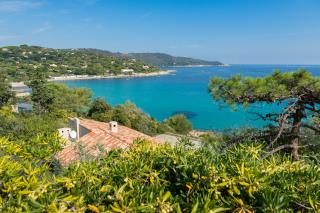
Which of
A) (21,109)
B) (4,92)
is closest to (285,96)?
(4,92)

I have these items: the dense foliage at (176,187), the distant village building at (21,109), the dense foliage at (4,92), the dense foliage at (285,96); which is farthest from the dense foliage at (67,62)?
the dense foliage at (176,187)

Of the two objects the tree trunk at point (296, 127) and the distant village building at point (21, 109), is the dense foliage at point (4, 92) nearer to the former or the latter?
the distant village building at point (21, 109)

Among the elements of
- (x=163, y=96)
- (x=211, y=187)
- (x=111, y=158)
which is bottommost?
(x=163, y=96)

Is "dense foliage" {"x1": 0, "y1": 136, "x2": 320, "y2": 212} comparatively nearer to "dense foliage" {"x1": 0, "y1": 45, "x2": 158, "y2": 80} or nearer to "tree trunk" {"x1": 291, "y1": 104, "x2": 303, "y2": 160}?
"tree trunk" {"x1": 291, "y1": 104, "x2": 303, "y2": 160}

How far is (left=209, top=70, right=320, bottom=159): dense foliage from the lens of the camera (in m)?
4.45

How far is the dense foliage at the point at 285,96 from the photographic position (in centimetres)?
445

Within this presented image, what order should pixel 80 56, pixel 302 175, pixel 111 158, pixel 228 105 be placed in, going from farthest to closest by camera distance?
pixel 80 56 → pixel 228 105 → pixel 111 158 → pixel 302 175

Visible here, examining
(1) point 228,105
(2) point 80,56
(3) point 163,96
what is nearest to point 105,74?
(2) point 80,56

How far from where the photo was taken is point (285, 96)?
196 inches

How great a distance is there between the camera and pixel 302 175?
6.52 ft

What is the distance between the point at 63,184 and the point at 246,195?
1.21 meters

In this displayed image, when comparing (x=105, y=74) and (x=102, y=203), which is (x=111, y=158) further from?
(x=105, y=74)

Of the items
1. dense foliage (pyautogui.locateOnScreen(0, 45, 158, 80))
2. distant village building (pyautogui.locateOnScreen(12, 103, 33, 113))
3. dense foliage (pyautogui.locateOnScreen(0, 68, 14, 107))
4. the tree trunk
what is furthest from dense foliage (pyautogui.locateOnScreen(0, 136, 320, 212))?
dense foliage (pyautogui.locateOnScreen(0, 45, 158, 80))

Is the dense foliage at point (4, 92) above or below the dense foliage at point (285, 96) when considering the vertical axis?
below
